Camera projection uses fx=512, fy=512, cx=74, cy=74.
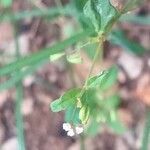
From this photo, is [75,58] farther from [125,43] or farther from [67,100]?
[125,43]

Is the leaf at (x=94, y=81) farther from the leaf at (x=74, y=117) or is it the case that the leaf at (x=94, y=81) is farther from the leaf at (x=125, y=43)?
the leaf at (x=125, y=43)

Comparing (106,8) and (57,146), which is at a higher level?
(106,8)

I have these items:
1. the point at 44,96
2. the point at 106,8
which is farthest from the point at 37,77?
the point at 106,8

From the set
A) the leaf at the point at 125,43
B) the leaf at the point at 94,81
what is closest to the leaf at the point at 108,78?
the leaf at the point at 94,81

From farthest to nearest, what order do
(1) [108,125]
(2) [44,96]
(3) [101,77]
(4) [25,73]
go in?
(2) [44,96] < (1) [108,125] < (4) [25,73] < (3) [101,77]

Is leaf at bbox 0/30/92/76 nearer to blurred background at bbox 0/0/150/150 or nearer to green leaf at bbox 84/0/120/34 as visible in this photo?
green leaf at bbox 84/0/120/34

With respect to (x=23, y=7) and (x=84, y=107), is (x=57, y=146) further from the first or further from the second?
(x=84, y=107)
